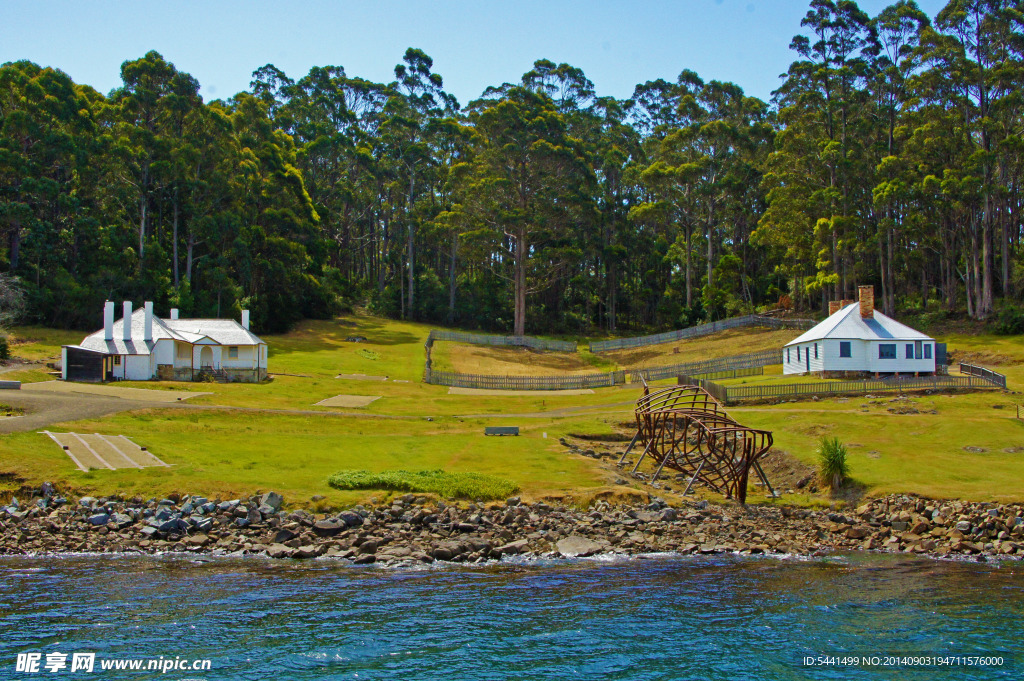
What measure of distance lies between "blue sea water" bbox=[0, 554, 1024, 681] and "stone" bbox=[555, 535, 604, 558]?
974 millimetres

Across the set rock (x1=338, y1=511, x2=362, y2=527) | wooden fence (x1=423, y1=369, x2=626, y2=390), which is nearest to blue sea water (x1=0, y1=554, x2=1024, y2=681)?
rock (x1=338, y1=511, x2=362, y2=527)

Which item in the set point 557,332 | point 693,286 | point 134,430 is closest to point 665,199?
point 693,286

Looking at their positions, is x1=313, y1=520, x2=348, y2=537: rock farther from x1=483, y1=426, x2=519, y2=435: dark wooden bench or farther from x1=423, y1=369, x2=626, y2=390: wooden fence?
x1=423, y1=369, x2=626, y2=390: wooden fence

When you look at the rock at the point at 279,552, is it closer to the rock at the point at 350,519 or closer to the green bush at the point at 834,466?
the rock at the point at 350,519

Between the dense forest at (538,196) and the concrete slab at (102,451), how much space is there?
40.2m

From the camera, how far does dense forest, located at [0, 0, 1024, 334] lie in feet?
234

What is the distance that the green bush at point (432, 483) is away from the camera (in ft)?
94.4

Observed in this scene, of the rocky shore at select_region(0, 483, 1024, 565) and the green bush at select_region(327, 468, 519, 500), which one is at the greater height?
the green bush at select_region(327, 468, 519, 500)

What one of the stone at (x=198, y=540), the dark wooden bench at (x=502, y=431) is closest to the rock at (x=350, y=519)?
the stone at (x=198, y=540)

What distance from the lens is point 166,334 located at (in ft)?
188

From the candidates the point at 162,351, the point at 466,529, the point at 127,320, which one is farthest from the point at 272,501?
the point at 127,320

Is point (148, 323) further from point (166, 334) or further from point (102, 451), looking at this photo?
point (102, 451)

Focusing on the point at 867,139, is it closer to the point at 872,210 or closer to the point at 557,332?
the point at 872,210

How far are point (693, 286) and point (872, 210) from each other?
80.1ft
